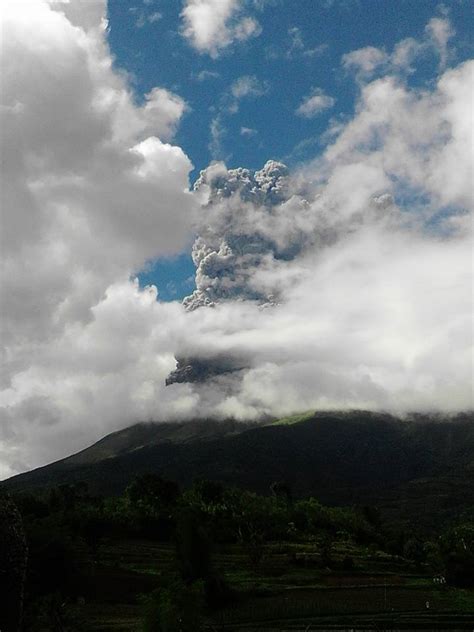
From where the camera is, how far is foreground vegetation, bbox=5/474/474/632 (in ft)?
244

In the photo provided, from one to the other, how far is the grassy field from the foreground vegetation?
27 centimetres

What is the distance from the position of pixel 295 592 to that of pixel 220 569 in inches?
540

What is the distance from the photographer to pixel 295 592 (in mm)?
98250

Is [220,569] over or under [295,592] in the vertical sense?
over

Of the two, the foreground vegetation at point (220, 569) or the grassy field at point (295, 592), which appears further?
the grassy field at point (295, 592)

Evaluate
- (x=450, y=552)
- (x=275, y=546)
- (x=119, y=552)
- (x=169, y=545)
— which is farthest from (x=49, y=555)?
(x=450, y=552)

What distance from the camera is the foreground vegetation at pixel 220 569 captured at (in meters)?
74.4

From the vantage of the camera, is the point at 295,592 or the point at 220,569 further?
the point at 220,569

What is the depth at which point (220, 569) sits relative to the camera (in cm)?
10525

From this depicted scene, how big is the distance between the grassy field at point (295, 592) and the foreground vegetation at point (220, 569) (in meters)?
0.27

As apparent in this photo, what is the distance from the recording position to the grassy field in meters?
77.8

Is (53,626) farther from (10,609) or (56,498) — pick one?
(56,498)

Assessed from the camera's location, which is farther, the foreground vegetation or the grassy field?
the grassy field

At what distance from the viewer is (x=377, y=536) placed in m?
176
